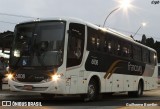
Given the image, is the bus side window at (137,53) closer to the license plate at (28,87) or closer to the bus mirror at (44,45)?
the bus mirror at (44,45)

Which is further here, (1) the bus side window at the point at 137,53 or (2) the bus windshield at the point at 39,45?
(1) the bus side window at the point at 137,53

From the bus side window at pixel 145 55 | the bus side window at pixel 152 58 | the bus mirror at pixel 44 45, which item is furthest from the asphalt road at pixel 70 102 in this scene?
the bus side window at pixel 152 58

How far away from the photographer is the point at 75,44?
626 inches

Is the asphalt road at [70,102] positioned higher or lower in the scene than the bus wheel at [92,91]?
lower

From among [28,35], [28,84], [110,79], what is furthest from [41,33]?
[110,79]

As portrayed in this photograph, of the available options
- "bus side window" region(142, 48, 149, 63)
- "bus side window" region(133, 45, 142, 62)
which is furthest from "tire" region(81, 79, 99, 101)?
"bus side window" region(142, 48, 149, 63)

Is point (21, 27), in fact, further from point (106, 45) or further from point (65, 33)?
point (106, 45)

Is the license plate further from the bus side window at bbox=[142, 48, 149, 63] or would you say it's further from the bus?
the bus side window at bbox=[142, 48, 149, 63]

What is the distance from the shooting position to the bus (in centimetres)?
1504

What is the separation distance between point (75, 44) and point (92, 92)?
249 centimetres

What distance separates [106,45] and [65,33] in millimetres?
3891

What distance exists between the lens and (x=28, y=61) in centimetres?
1543

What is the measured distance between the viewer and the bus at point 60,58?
15.0m

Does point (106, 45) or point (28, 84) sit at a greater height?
point (106, 45)
